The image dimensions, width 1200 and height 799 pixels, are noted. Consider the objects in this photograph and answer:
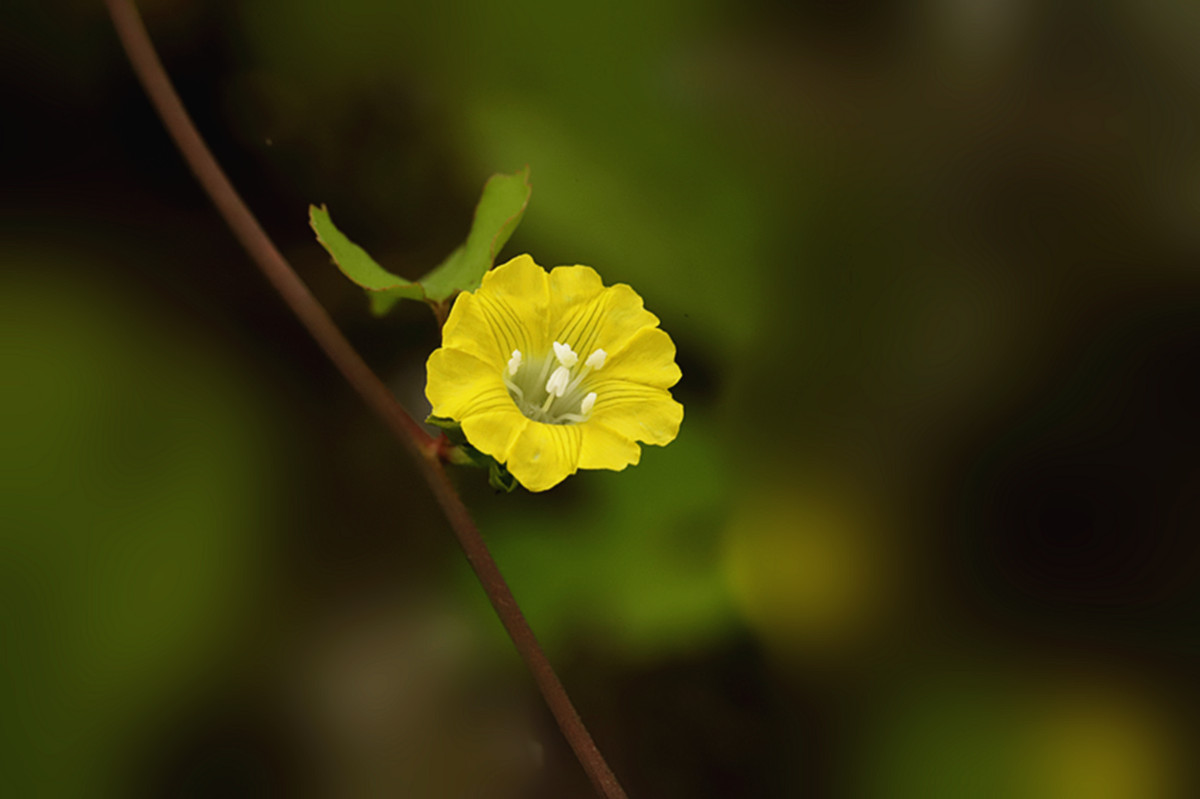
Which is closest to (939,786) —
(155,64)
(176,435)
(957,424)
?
(957,424)

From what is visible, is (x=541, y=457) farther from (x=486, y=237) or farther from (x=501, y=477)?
(x=486, y=237)

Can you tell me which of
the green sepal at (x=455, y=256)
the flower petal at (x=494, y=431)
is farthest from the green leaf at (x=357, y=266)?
the flower petal at (x=494, y=431)

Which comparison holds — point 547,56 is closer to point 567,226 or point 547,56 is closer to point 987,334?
point 567,226

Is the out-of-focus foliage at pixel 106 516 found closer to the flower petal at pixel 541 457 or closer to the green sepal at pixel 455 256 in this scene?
the green sepal at pixel 455 256

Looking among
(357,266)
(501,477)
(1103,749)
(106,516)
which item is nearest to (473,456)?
(501,477)

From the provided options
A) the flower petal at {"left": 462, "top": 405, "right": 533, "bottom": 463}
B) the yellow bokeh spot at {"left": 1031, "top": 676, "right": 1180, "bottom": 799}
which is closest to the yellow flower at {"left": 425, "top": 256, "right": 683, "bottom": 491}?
the flower petal at {"left": 462, "top": 405, "right": 533, "bottom": 463}

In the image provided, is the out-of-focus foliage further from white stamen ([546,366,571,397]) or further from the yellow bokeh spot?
the yellow bokeh spot
